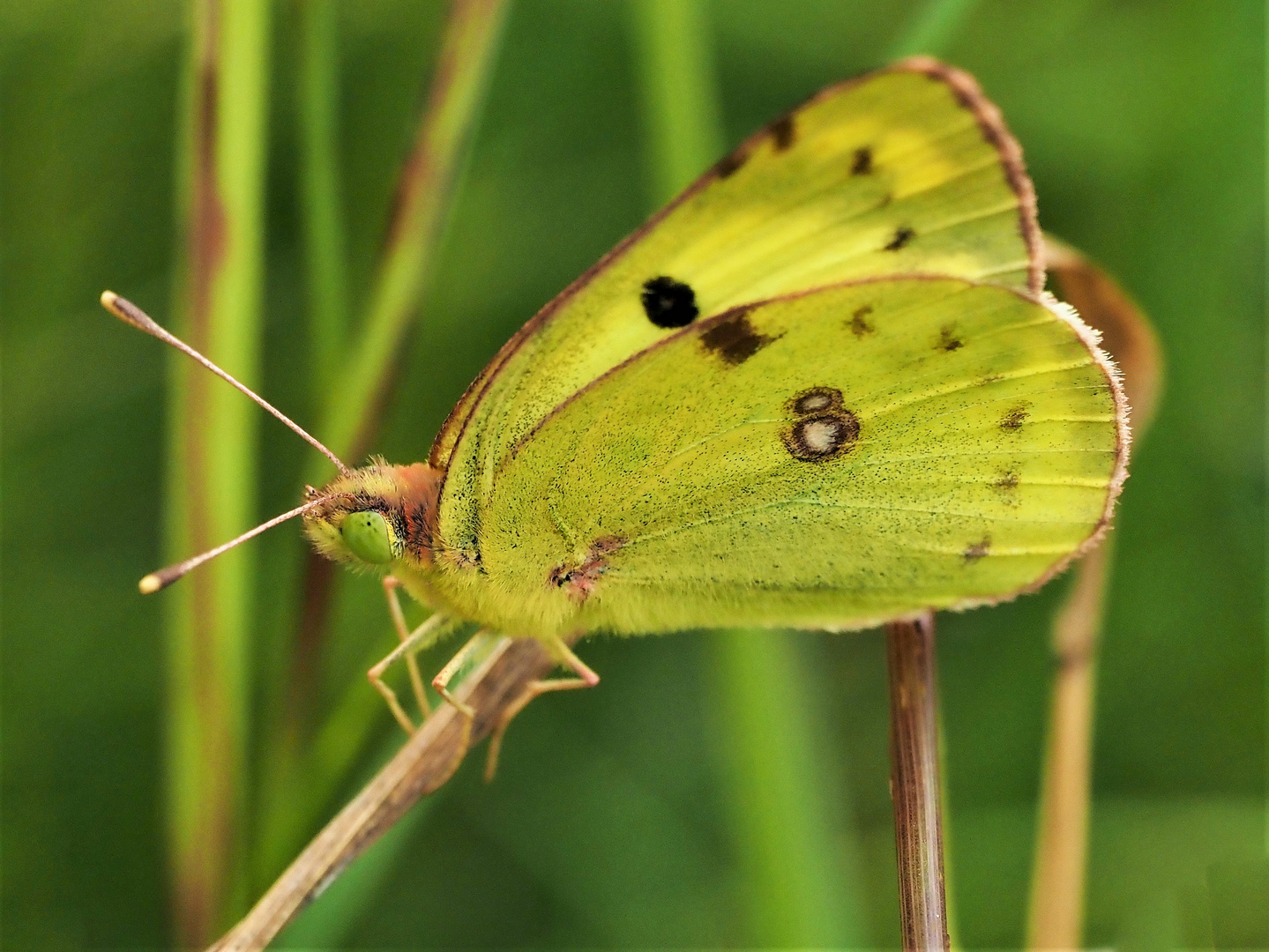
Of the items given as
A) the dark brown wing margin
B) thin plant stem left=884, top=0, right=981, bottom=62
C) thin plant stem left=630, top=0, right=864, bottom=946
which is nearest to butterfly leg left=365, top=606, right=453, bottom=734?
the dark brown wing margin

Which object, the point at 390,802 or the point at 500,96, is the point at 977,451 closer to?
the point at 390,802

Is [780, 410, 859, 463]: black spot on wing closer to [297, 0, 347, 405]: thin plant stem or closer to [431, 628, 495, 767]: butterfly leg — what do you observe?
[431, 628, 495, 767]: butterfly leg

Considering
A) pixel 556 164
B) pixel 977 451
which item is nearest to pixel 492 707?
pixel 977 451

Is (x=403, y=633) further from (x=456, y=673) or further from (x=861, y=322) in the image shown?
(x=861, y=322)

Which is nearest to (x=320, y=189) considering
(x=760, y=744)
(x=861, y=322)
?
(x=861, y=322)

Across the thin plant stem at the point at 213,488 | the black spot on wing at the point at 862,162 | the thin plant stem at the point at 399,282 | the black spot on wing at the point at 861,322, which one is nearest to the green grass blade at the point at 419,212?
the thin plant stem at the point at 399,282

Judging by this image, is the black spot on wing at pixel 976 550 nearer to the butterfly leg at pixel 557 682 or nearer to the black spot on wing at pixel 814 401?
the black spot on wing at pixel 814 401

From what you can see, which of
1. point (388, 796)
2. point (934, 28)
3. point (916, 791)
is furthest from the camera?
point (934, 28)
